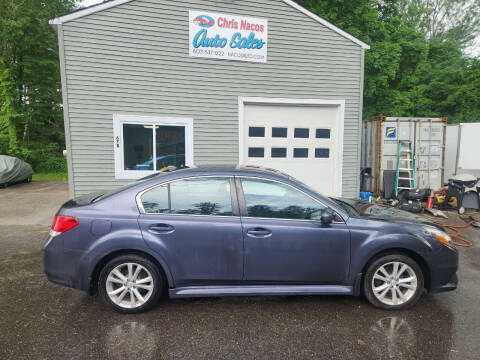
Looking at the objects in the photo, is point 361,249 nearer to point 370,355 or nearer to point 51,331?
point 370,355

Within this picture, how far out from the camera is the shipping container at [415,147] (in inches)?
374

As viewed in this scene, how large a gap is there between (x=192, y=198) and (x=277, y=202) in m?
0.90

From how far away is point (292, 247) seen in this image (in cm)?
309

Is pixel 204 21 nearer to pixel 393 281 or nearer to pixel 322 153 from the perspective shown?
pixel 322 153

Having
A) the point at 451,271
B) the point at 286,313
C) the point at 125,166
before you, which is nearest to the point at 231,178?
the point at 286,313

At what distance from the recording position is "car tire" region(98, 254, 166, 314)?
3053 millimetres

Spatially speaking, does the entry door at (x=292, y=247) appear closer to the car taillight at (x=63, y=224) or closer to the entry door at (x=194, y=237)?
the entry door at (x=194, y=237)

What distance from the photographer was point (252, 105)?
26.5ft

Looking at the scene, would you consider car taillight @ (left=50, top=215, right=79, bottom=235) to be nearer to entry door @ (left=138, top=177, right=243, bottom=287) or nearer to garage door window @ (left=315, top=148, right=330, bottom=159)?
entry door @ (left=138, top=177, right=243, bottom=287)

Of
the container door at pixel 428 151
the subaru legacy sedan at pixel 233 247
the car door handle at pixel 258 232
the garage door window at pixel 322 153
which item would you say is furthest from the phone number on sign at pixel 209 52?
the container door at pixel 428 151

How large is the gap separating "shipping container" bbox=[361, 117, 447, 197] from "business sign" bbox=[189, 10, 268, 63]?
4.63 m

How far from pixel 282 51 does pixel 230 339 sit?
285 inches

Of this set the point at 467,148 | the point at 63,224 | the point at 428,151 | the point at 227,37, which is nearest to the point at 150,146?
the point at 227,37

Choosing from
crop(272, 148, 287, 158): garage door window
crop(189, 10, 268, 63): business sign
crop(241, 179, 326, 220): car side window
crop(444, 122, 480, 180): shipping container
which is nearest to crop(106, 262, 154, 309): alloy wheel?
crop(241, 179, 326, 220): car side window
